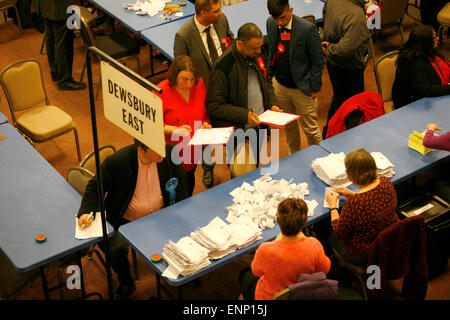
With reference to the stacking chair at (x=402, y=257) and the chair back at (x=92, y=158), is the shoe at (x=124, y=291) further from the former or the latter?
the stacking chair at (x=402, y=257)

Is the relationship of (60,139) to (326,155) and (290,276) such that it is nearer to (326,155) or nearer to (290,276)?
(326,155)

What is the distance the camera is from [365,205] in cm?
385

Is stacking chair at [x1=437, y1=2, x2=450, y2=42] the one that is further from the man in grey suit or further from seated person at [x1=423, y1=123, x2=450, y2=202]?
the man in grey suit

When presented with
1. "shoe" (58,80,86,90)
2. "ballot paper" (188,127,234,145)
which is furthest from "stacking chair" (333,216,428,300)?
"shoe" (58,80,86,90)

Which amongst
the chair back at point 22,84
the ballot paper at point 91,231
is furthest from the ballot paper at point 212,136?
the chair back at point 22,84

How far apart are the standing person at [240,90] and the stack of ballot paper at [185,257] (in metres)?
1.06

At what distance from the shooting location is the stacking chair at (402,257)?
390 cm

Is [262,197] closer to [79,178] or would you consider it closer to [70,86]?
[79,178]

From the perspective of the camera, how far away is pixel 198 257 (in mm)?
3770

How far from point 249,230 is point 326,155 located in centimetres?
111

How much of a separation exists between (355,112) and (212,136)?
133cm

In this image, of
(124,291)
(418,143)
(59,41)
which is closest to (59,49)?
(59,41)

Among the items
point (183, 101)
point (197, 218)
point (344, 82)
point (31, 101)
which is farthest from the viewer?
point (344, 82)
